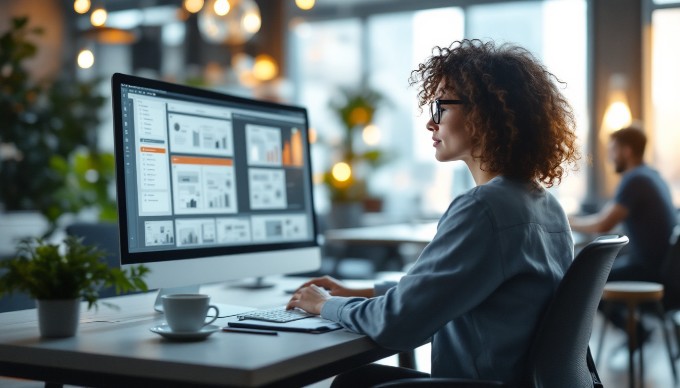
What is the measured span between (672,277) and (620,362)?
0.69m

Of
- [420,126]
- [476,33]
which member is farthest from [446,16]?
[420,126]

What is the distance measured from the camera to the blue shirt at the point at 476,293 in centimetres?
150

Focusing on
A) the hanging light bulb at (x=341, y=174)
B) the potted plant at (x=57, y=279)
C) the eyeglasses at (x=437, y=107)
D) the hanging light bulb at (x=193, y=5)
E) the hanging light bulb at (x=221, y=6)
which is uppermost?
the hanging light bulb at (x=193, y=5)

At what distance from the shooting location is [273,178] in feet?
7.75

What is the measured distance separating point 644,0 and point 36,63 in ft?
23.4

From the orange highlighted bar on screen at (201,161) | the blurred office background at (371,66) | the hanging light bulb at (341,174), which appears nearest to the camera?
the orange highlighted bar on screen at (201,161)

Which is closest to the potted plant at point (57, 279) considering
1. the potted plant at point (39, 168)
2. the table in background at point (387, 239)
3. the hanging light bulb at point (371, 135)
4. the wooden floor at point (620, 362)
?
the wooden floor at point (620, 362)

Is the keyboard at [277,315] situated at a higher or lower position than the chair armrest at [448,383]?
higher

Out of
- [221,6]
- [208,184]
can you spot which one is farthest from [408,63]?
[208,184]

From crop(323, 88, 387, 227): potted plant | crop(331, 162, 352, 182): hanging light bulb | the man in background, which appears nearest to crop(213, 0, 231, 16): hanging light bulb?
the man in background

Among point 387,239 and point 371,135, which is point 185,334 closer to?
point 387,239

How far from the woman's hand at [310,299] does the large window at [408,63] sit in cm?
646

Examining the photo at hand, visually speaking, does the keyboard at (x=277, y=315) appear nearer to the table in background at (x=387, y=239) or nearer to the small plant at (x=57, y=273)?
the small plant at (x=57, y=273)

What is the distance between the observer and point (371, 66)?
9.84 meters
